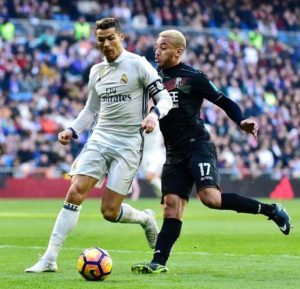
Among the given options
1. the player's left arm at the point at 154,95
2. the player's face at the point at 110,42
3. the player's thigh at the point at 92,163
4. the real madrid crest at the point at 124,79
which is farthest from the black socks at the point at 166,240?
the player's face at the point at 110,42

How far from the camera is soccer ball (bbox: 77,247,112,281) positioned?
8.93 metres

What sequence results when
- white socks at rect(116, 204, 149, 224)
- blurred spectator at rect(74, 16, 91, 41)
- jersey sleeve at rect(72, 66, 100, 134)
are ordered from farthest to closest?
blurred spectator at rect(74, 16, 91, 41)
white socks at rect(116, 204, 149, 224)
jersey sleeve at rect(72, 66, 100, 134)

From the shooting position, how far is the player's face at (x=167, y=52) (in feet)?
32.1

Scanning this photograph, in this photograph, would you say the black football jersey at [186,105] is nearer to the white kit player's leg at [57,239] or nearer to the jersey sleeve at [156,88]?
the jersey sleeve at [156,88]

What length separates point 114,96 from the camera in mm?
9844

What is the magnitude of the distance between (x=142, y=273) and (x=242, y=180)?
19799 mm

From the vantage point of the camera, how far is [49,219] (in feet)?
63.3

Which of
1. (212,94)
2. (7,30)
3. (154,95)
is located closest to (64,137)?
(154,95)

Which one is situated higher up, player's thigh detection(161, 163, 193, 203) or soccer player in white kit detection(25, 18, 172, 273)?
soccer player in white kit detection(25, 18, 172, 273)

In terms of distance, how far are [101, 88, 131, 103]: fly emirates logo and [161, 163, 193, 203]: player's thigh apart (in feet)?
2.58

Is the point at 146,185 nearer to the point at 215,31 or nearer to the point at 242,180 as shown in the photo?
the point at 242,180

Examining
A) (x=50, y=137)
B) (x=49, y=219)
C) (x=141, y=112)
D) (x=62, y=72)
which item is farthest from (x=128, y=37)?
(x=141, y=112)

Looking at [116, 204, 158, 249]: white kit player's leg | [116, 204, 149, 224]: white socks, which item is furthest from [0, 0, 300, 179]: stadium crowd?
[116, 204, 149, 224]: white socks

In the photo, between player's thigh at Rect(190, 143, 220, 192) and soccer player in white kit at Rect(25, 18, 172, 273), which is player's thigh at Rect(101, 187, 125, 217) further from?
player's thigh at Rect(190, 143, 220, 192)
